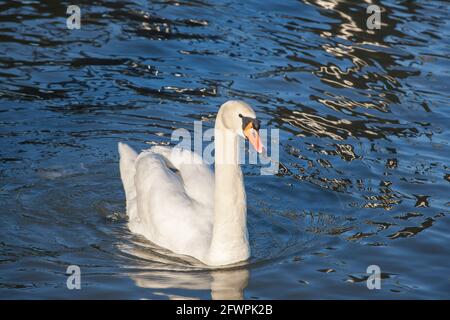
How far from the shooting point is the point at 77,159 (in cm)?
1252

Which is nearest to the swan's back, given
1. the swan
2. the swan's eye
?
the swan

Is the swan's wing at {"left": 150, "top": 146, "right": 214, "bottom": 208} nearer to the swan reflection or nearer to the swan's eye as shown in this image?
the swan reflection

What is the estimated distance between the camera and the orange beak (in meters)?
9.23

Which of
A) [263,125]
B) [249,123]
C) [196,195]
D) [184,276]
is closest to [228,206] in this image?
[184,276]

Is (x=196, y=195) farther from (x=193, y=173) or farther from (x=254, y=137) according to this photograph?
(x=254, y=137)

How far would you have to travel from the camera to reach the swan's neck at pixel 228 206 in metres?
9.63

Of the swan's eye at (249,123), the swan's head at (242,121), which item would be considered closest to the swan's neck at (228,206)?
the swan's head at (242,121)

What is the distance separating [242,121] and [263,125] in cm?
445

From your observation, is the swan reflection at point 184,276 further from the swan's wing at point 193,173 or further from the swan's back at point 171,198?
the swan's wing at point 193,173

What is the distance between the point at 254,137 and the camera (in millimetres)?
9258

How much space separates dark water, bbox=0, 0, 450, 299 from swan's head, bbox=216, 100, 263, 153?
1.42 meters

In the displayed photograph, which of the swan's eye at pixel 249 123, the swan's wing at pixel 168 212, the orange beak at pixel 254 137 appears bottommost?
the swan's wing at pixel 168 212

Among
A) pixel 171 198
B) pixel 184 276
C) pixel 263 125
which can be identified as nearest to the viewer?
pixel 184 276
